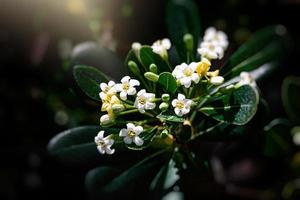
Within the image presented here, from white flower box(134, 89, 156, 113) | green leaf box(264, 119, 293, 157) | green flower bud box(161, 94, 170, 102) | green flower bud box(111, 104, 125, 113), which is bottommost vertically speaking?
green leaf box(264, 119, 293, 157)

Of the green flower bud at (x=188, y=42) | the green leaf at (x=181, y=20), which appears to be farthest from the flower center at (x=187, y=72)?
the green leaf at (x=181, y=20)

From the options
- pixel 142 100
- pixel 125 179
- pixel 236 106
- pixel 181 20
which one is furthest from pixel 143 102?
pixel 181 20

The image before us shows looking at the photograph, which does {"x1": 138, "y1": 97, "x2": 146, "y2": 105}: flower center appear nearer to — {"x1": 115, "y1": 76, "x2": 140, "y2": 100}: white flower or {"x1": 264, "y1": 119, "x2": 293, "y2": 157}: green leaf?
{"x1": 115, "y1": 76, "x2": 140, "y2": 100}: white flower

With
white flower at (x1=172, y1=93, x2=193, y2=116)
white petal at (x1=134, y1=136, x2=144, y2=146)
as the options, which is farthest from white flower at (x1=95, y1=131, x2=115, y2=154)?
white flower at (x1=172, y1=93, x2=193, y2=116)

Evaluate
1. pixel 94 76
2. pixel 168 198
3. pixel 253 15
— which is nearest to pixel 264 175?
pixel 253 15

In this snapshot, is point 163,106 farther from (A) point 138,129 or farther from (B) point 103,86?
(B) point 103,86

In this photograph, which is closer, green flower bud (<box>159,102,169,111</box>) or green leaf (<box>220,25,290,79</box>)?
green flower bud (<box>159,102,169,111</box>)
